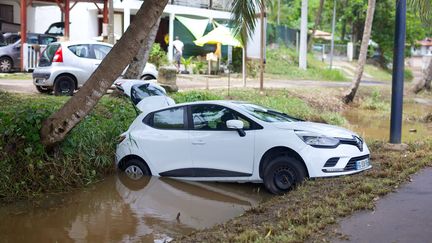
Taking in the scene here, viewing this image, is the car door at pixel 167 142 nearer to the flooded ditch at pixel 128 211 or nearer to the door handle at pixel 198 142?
the door handle at pixel 198 142

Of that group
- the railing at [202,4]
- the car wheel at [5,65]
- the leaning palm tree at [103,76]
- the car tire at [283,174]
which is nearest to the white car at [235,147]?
the car tire at [283,174]

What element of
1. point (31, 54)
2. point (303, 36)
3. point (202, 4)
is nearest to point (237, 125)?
point (31, 54)

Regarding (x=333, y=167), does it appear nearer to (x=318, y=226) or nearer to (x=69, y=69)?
(x=318, y=226)

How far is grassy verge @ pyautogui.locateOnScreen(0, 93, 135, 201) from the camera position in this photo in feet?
29.2

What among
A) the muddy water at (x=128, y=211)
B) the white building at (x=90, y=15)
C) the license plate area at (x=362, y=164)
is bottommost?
the muddy water at (x=128, y=211)

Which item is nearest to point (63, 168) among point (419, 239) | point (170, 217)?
point (170, 217)

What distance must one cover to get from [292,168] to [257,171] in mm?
611

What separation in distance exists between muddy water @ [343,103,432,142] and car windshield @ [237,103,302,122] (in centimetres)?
665

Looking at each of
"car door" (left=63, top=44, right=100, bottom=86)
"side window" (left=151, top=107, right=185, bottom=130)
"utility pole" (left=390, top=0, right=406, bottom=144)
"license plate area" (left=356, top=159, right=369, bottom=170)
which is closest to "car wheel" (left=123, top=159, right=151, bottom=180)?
"side window" (left=151, top=107, right=185, bottom=130)

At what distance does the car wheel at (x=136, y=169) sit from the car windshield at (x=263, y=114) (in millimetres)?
1976

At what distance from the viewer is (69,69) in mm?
16406

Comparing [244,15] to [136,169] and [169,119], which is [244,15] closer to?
[169,119]

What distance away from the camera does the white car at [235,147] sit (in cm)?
870

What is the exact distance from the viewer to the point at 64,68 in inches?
645
